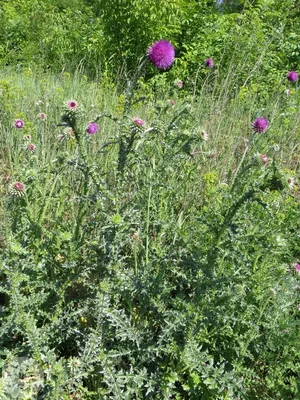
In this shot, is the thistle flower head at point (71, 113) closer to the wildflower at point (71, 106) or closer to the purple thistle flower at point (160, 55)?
the wildflower at point (71, 106)

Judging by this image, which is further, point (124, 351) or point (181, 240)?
point (181, 240)

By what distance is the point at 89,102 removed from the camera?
347cm

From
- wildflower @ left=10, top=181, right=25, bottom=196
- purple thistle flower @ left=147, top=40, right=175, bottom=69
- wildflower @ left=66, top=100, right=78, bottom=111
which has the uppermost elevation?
purple thistle flower @ left=147, top=40, right=175, bottom=69

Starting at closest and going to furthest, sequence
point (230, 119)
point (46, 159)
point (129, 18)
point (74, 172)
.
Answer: point (74, 172) → point (46, 159) → point (230, 119) → point (129, 18)

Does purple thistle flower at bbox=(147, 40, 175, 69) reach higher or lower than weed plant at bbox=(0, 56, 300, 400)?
higher

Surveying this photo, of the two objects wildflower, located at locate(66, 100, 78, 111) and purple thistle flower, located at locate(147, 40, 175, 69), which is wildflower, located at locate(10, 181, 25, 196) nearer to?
wildflower, located at locate(66, 100, 78, 111)

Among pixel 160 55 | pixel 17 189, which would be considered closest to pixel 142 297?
pixel 17 189

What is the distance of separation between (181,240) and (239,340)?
0.51 meters

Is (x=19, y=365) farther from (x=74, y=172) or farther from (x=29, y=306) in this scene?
(x=74, y=172)

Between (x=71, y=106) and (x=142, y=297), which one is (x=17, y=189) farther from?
(x=142, y=297)

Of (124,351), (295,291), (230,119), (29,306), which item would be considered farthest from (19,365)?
(230,119)

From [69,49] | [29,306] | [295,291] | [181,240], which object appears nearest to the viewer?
[29,306]

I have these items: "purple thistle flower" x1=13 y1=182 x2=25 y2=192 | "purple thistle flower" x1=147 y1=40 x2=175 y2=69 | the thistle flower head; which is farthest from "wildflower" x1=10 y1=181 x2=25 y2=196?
"purple thistle flower" x1=147 y1=40 x2=175 y2=69

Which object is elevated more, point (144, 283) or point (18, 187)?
point (18, 187)
